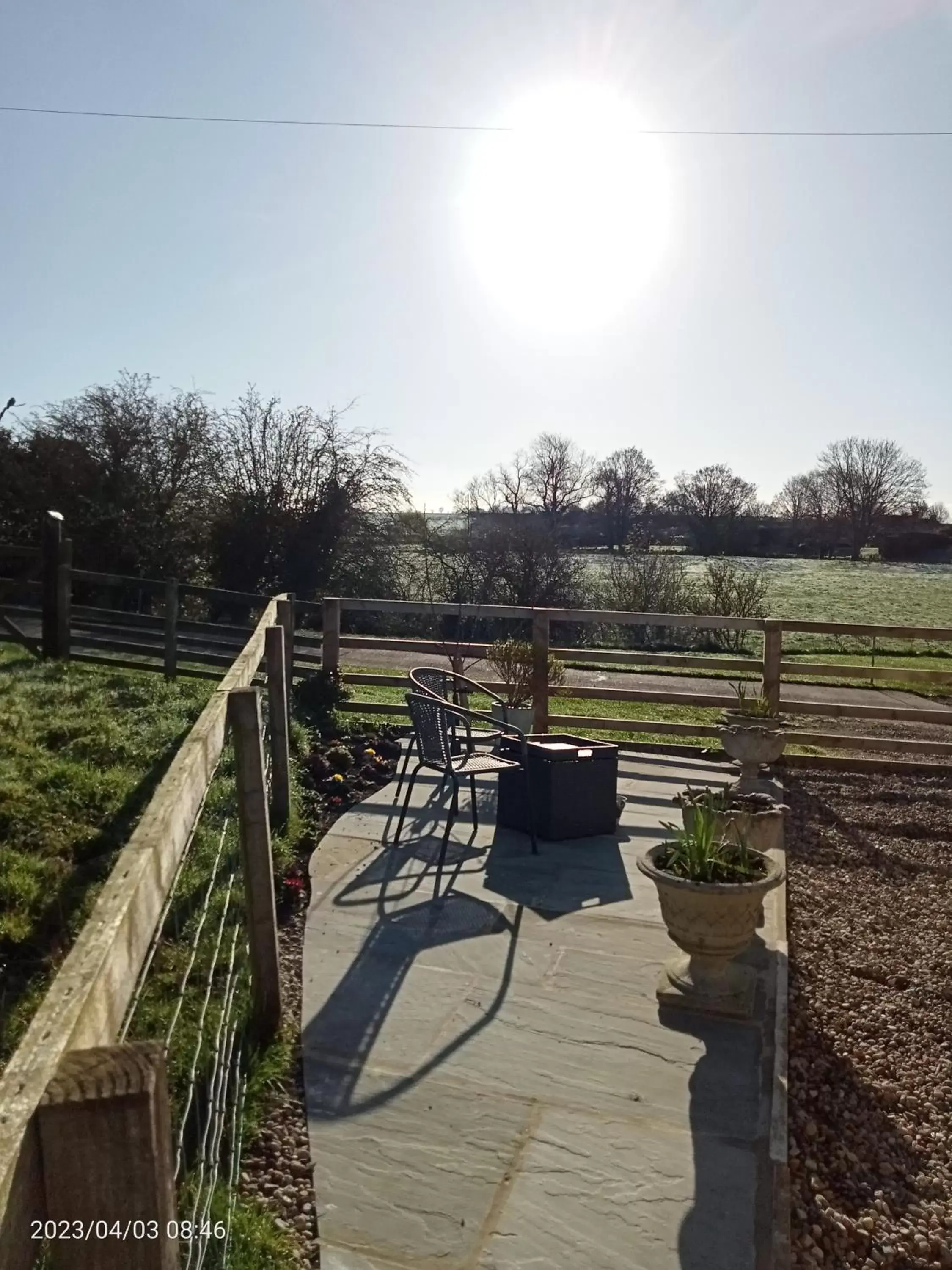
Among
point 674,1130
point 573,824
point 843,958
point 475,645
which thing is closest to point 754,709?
point 573,824

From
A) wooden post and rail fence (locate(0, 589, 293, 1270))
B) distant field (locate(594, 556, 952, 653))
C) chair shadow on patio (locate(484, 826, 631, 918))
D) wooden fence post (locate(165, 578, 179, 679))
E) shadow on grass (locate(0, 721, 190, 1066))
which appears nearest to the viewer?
wooden post and rail fence (locate(0, 589, 293, 1270))

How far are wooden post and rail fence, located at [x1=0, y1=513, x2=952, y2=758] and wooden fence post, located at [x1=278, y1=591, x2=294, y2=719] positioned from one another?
2 centimetres

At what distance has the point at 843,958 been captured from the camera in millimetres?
3979

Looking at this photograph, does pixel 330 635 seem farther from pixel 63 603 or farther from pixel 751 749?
pixel 751 749

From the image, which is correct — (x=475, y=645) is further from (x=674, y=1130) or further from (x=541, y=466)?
(x=541, y=466)

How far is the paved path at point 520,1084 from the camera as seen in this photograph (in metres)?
2.15

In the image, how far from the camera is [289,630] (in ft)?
21.3

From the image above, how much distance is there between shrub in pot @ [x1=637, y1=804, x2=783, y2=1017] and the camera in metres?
3.13

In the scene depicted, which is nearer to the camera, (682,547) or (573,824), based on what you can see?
(573,824)

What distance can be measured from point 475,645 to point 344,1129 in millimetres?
5447

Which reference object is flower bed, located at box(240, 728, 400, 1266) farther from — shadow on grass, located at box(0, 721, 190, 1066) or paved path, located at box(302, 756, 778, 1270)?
shadow on grass, located at box(0, 721, 190, 1066)

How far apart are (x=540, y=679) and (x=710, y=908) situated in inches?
158

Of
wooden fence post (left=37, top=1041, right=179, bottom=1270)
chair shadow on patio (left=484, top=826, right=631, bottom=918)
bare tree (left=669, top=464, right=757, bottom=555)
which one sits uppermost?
bare tree (left=669, top=464, right=757, bottom=555)

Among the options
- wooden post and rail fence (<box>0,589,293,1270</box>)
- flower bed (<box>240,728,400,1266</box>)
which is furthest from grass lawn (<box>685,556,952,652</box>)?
wooden post and rail fence (<box>0,589,293,1270</box>)
